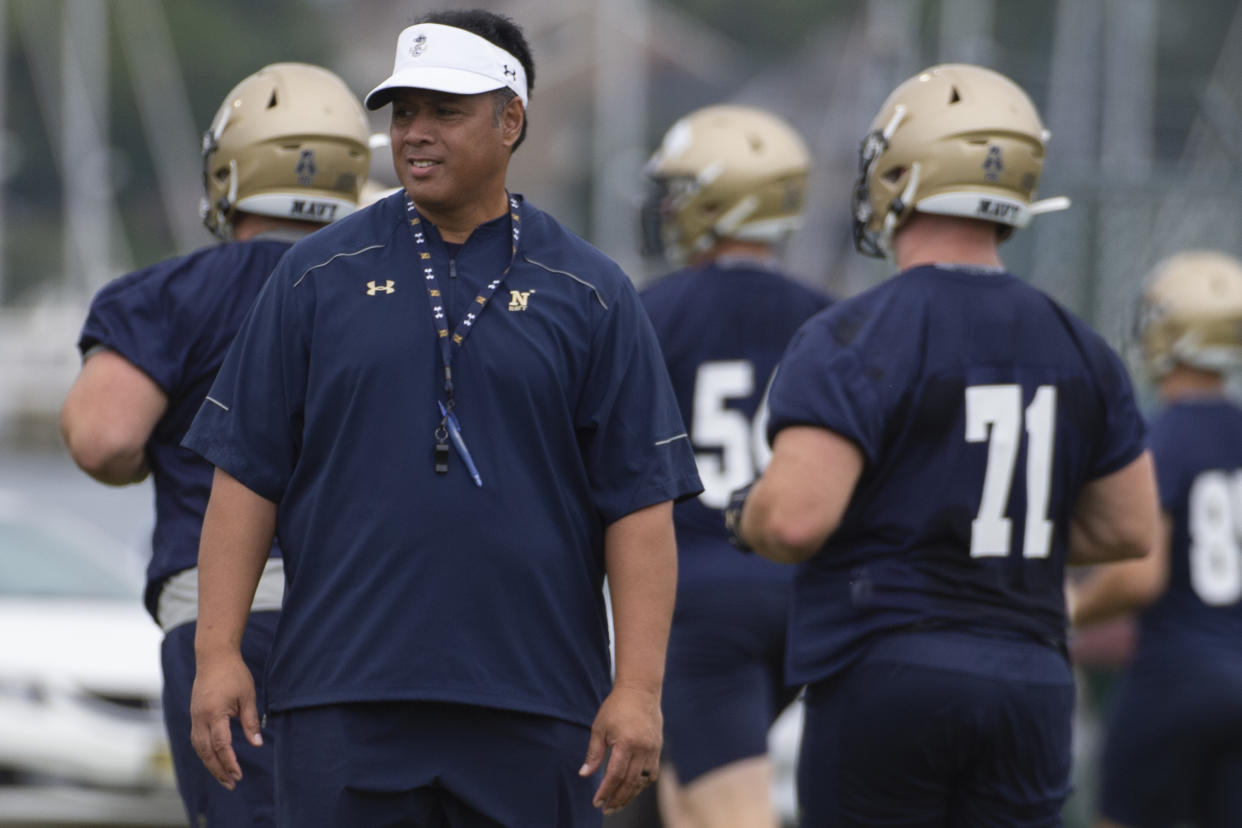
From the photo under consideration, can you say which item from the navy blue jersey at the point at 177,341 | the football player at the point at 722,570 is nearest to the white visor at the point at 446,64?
the navy blue jersey at the point at 177,341

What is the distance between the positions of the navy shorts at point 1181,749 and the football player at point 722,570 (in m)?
1.21

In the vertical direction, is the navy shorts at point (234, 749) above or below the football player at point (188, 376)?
below

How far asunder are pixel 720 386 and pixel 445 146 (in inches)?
95.8

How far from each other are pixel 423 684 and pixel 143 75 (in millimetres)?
51005

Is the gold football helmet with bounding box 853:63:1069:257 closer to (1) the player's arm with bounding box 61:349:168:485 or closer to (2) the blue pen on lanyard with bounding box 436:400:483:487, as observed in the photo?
(2) the blue pen on lanyard with bounding box 436:400:483:487

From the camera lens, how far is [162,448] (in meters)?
4.51

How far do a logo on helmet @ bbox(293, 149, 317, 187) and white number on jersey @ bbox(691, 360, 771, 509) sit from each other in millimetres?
1606

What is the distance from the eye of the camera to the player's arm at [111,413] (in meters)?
4.34

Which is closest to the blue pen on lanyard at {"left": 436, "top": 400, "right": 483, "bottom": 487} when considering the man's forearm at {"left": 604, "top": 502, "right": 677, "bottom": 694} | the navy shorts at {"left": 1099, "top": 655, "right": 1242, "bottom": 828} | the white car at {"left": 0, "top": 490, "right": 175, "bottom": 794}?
the man's forearm at {"left": 604, "top": 502, "right": 677, "bottom": 694}

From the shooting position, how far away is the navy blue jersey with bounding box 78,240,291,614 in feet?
14.4

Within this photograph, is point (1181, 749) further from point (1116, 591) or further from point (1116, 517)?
point (1116, 517)

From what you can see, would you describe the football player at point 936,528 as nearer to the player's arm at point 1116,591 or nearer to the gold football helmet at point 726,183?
the player's arm at point 1116,591

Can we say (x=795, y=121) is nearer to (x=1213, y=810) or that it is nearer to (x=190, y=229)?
(x=190, y=229)

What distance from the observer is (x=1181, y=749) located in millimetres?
6352
